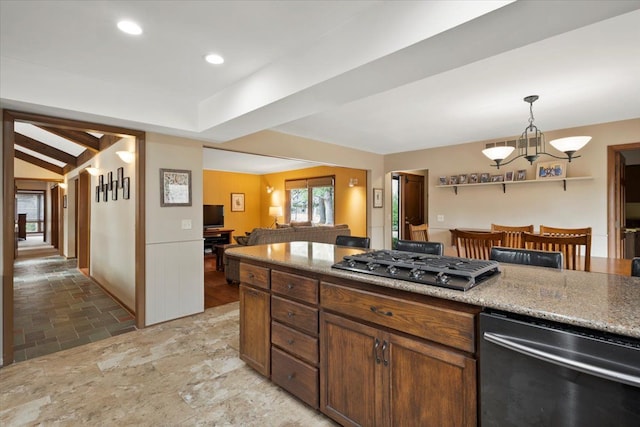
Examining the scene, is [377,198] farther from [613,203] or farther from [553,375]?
→ [553,375]

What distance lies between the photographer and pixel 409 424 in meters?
1.42

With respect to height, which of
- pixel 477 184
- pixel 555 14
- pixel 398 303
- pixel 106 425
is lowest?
pixel 106 425

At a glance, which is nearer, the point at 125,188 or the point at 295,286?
the point at 295,286

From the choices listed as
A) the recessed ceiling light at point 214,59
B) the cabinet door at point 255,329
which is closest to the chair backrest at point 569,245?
the cabinet door at point 255,329

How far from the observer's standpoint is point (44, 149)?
6473mm

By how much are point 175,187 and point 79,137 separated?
2.62 m

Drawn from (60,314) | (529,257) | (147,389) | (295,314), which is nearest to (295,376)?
(295,314)

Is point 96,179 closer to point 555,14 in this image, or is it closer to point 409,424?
point 409,424

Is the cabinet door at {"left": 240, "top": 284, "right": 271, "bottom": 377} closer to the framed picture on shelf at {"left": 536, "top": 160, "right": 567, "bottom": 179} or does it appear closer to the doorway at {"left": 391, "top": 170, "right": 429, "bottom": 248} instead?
the framed picture on shelf at {"left": 536, "top": 160, "right": 567, "bottom": 179}

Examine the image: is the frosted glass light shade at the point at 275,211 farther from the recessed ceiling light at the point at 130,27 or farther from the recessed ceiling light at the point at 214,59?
the recessed ceiling light at the point at 130,27

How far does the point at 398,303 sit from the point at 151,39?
7.65ft

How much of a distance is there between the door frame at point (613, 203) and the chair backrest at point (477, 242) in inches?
83.9

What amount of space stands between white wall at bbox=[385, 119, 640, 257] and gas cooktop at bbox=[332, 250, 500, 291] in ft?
11.8

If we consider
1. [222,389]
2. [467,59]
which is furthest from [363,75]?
[222,389]
